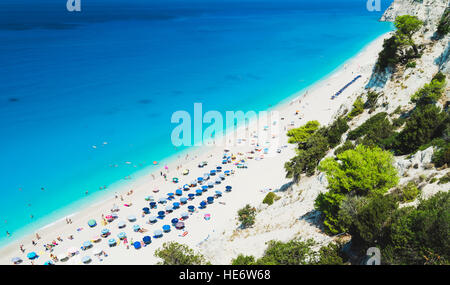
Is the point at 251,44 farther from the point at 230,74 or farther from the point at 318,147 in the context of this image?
the point at 318,147

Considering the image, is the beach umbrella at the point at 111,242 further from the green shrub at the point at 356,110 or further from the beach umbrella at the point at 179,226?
the green shrub at the point at 356,110

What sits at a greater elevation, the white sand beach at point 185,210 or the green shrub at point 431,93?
the green shrub at point 431,93

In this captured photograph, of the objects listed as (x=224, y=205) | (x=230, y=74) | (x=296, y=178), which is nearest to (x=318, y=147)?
(x=296, y=178)

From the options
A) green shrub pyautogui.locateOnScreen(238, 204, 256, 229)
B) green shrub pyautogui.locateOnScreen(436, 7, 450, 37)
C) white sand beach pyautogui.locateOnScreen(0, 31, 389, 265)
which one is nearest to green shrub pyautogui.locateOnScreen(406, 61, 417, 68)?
green shrub pyautogui.locateOnScreen(436, 7, 450, 37)

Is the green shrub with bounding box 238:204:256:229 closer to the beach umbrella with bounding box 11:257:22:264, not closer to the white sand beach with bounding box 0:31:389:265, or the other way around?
the white sand beach with bounding box 0:31:389:265

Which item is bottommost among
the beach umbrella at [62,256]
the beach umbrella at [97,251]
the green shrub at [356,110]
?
the beach umbrella at [62,256]

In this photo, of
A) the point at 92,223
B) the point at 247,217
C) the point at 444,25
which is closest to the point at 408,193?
the point at 247,217

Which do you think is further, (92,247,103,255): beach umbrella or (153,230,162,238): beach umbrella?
(153,230,162,238): beach umbrella

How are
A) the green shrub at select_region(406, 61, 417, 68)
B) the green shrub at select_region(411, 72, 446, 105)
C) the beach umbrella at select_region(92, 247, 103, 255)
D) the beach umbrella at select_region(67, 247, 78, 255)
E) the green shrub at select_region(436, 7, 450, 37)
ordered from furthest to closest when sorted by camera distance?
the green shrub at select_region(406, 61, 417, 68) < the green shrub at select_region(436, 7, 450, 37) < the beach umbrella at select_region(67, 247, 78, 255) < the beach umbrella at select_region(92, 247, 103, 255) < the green shrub at select_region(411, 72, 446, 105)

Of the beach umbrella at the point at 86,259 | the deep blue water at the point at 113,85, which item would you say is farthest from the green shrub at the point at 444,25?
the beach umbrella at the point at 86,259
